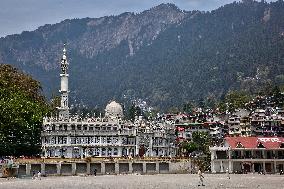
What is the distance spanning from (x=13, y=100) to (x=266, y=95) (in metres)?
125

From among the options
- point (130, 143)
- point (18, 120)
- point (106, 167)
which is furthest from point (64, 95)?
point (106, 167)

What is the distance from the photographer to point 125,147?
97000 mm

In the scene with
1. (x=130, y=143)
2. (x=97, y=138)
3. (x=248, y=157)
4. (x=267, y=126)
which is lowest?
(x=248, y=157)

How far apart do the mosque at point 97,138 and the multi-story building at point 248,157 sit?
576 inches

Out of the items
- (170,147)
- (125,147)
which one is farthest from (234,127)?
(125,147)

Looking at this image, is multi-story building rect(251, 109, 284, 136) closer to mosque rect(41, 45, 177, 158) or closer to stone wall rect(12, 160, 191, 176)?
mosque rect(41, 45, 177, 158)

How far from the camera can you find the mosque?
308 ft

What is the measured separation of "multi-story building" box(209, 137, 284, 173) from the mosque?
1463 centimetres

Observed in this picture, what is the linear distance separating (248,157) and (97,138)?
26881 millimetres

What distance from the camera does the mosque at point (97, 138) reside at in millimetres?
93750

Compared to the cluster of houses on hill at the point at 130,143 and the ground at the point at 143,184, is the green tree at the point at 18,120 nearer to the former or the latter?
the cluster of houses on hill at the point at 130,143

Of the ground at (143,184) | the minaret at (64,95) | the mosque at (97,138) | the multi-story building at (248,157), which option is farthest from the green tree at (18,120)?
the multi-story building at (248,157)

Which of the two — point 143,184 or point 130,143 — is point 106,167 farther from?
point 143,184

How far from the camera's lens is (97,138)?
95375 millimetres
